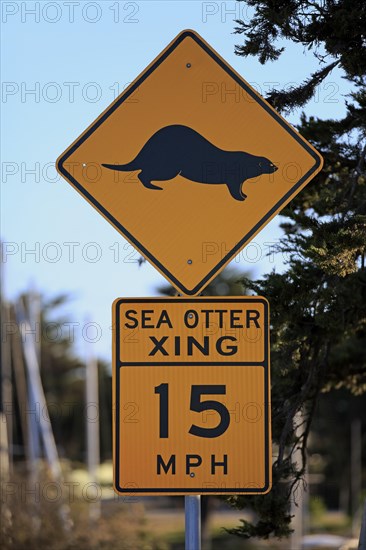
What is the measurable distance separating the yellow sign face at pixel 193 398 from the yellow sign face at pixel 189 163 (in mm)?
187

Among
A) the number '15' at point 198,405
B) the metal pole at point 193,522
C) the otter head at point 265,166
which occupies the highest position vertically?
the otter head at point 265,166

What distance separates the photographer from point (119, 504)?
23.8m

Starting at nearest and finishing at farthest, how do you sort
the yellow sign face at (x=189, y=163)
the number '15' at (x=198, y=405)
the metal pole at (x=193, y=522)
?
the metal pole at (x=193, y=522) < the number '15' at (x=198, y=405) < the yellow sign face at (x=189, y=163)

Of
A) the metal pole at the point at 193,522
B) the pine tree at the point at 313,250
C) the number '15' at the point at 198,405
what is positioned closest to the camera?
the metal pole at the point at 193,522

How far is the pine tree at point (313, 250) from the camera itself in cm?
719

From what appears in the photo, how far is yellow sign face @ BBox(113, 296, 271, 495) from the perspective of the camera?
4141 millimetres

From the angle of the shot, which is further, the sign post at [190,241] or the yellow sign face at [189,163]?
the yellow sign face at [189,163]

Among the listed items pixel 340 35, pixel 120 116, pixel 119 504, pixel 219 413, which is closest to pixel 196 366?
pixel 219 413

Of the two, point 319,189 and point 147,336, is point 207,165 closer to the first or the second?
point 147,336

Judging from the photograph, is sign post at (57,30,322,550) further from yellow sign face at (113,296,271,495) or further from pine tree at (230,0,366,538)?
pine tree at (230,0,366,538)

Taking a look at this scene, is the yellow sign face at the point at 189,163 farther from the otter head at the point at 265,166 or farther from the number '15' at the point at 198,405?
the number '15' at the point at 198,405

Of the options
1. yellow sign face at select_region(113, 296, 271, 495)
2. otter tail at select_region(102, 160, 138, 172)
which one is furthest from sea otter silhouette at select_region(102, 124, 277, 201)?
yellow sign face at select_region(113, 296, 271, 495)

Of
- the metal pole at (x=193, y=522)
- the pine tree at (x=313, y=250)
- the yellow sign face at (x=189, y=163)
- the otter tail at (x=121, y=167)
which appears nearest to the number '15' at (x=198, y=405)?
the metal pole at (x=193, y=522)

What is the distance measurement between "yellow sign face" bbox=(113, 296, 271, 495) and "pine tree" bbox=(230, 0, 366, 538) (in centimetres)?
217
